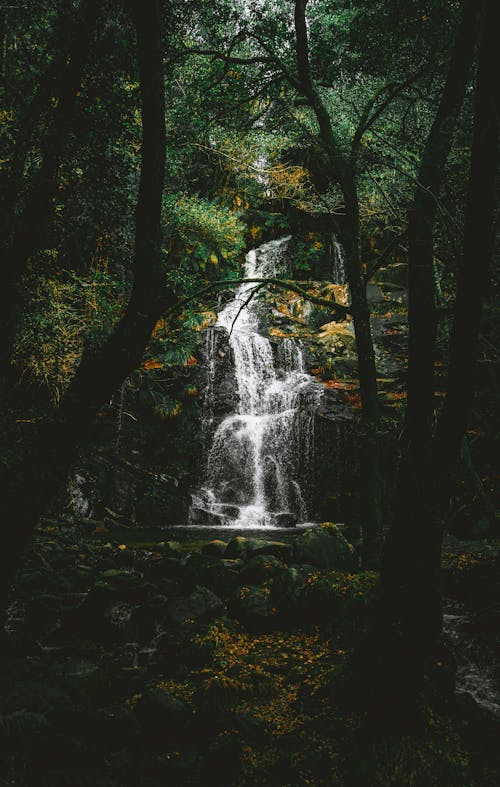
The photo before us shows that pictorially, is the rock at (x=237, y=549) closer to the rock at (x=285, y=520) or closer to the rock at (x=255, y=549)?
the rock at (x=255, y=549)

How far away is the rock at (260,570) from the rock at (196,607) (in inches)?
25.3

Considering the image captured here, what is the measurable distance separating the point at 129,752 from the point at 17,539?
1.75 meters

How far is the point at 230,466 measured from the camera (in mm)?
15453

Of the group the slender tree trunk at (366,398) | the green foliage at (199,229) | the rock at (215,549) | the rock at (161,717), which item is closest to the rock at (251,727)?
the rock at (161,717)

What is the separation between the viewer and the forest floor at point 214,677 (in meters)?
3.34

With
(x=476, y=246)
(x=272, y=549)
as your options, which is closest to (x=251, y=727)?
(x=476, y=246)

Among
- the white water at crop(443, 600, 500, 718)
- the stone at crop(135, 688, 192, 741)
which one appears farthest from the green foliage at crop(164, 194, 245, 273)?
the stone at crop(135, 688, 192, 741)

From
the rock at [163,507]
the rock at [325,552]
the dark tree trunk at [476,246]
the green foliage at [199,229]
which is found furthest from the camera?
the green foliage at [199,229]

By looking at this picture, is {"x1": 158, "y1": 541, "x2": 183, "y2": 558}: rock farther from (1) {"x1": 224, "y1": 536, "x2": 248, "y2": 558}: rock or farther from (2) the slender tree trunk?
(2) the slender tree trunk

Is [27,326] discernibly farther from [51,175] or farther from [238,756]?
[238,756]

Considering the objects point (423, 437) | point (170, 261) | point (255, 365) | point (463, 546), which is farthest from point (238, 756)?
point (170, 261)

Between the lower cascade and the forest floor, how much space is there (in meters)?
6.35

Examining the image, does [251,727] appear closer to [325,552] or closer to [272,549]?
[325,552]

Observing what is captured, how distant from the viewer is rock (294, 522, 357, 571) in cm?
714
